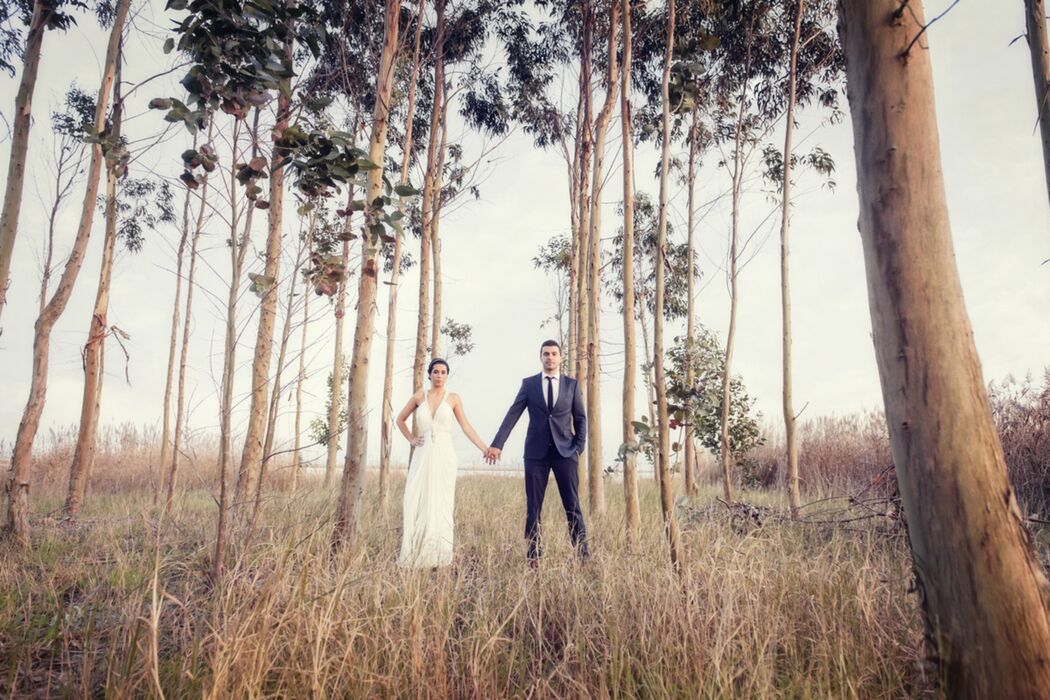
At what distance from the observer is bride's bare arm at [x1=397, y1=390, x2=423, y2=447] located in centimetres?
577

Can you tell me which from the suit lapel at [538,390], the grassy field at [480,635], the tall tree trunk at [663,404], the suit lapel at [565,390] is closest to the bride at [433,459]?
the suit lapel at [538,390]

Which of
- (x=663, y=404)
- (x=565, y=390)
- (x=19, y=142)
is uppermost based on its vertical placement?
(x=19, y=142)

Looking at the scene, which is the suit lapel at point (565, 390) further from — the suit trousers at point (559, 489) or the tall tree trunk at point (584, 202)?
the tall tree trunk at point (584, 202)

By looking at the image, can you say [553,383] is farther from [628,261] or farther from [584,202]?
[584,202]

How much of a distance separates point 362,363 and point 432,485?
1.22 m

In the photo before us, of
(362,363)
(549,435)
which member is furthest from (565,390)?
(362,363)

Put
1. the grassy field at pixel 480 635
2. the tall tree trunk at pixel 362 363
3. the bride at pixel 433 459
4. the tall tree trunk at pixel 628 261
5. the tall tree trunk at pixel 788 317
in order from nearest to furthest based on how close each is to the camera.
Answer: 1. the grassy field at pixel 480 635
2. the tall tree trunk at pixel 628 261
3. the tall tree trunk at pixel 362 363
4. the bride at pixel 433 459
5. the tall tree trunk at pixel 788 317

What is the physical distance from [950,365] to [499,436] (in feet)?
12.7

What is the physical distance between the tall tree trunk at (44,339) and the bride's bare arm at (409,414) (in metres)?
3.10

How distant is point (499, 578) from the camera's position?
13.2 ft

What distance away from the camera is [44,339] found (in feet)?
19.6

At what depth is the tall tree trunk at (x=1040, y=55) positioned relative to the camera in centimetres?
459

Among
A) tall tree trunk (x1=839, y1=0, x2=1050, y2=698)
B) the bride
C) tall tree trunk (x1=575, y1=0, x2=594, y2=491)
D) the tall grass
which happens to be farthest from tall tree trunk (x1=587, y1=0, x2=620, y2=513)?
tall tree trunk (x1=839, y1=0, x2=1050, y2=698)

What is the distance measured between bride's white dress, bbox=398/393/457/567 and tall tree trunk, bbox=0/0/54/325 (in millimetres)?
3826
